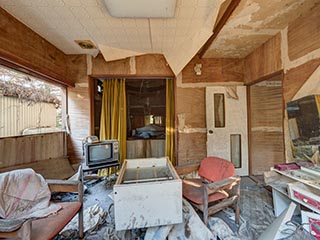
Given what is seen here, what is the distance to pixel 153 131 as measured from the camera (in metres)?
4.75

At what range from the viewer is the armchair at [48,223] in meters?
1.15

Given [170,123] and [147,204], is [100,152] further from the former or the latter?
[147,204]

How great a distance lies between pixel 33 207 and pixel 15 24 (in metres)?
2.24

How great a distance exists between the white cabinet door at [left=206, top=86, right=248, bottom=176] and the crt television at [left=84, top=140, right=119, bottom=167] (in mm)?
1842

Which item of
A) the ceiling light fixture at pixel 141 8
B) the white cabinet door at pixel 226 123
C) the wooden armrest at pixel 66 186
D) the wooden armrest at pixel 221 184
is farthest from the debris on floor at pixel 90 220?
the ceiling light fixture at pixel 141 8

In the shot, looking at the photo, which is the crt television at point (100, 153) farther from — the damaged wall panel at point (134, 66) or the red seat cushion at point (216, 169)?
the red seat cushion at point (216, 169)

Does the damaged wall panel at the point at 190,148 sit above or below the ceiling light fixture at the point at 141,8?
below

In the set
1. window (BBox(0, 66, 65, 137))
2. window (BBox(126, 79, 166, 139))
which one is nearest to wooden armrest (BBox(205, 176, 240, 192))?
window (BBox(0, 66, 65, 137))

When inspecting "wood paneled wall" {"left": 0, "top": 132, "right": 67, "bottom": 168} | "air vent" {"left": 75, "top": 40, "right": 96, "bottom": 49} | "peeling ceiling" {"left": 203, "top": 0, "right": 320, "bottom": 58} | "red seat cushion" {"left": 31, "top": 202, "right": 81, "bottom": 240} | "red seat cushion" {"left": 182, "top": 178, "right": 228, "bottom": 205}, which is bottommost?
"red seat cushion" {"left": 31, "top": 202, "right": 81, "bottom": 240}

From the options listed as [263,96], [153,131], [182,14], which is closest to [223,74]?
[263,96]

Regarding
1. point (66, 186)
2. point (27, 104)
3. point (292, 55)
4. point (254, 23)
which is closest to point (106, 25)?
point (27, 104)

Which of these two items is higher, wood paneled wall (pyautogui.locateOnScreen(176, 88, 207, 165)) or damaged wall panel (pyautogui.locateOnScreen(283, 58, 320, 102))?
damaged wall panel (pyautogui.locateOnScreen(283, 58, 320, 102))

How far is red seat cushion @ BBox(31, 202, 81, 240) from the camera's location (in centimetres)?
134

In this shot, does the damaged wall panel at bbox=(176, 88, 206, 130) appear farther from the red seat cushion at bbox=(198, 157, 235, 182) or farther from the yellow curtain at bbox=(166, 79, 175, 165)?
the red seat cushion at bbox=(198, 157, 235, 182)
